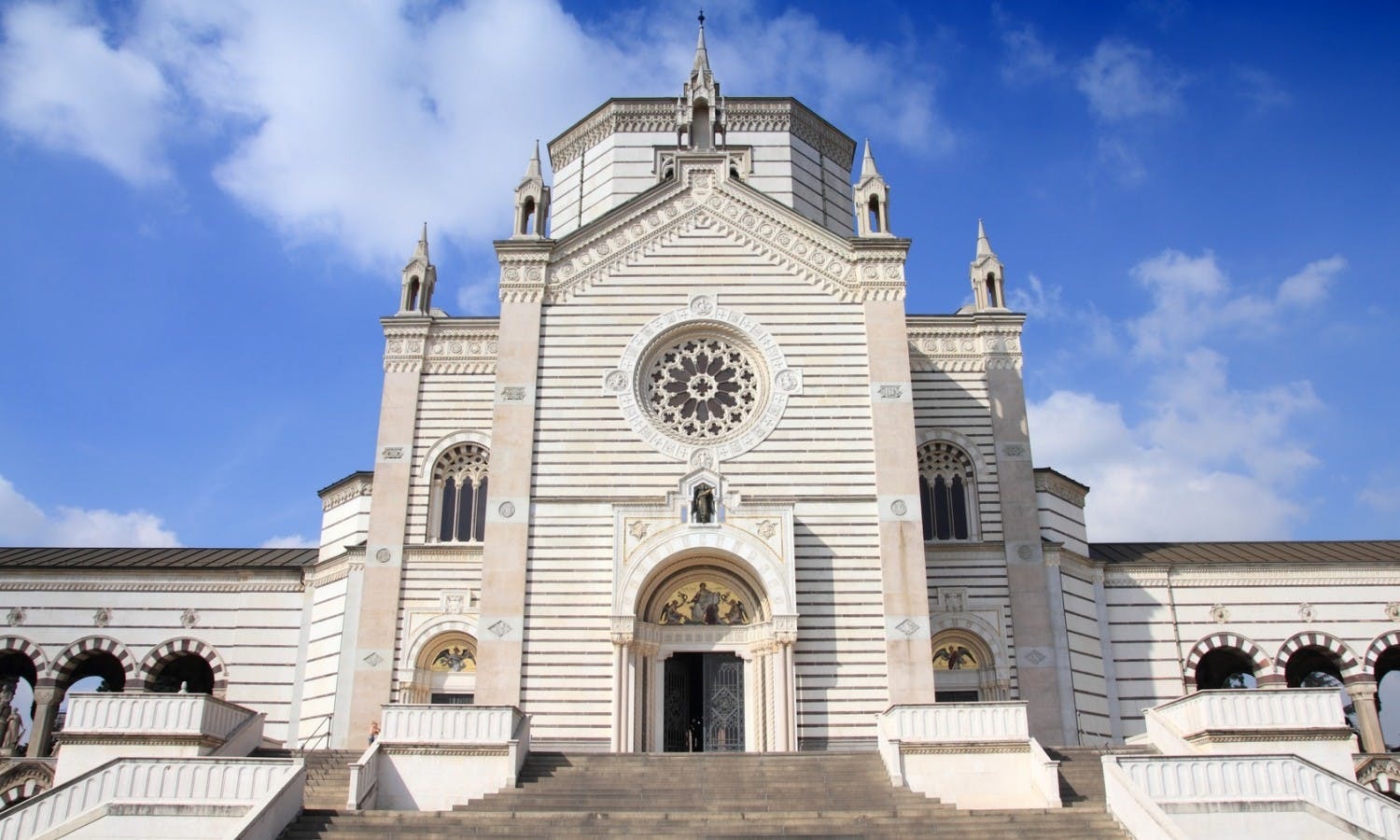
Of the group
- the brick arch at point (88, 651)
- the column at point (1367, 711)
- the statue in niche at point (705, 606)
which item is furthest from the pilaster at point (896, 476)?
the brick arch at point (88, 651)

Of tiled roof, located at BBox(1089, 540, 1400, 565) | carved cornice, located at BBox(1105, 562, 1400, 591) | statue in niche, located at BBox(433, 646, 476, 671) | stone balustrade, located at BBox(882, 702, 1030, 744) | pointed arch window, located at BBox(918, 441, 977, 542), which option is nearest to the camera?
stone balustrade, located at BBox(882, 702, 1030, 744)

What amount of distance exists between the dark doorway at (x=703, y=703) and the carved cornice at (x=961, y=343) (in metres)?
10.5

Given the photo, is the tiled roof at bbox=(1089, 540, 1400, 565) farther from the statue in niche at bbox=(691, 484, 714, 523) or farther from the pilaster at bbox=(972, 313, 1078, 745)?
the statue in niche at bbox=(691, 484, 714, 523)

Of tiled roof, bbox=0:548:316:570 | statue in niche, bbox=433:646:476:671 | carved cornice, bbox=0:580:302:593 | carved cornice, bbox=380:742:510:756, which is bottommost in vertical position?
carved cornice, bbox=380:742:510:756

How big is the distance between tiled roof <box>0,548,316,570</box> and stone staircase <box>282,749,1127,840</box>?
13.8 metres

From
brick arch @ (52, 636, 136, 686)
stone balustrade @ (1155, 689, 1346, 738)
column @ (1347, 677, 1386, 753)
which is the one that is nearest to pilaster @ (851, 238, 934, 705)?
stone balustrade @ (1155, 689, 1346, 738)

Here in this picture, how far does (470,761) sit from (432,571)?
9109mm

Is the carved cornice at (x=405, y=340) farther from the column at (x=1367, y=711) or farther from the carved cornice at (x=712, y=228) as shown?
the column at (x=1367, y=711)

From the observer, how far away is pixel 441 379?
102ft

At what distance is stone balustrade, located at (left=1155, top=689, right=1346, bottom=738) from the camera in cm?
2100

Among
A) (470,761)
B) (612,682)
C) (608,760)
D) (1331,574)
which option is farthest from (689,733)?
(1331,574)

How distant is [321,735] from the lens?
93.2ft

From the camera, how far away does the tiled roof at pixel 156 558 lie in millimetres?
31328

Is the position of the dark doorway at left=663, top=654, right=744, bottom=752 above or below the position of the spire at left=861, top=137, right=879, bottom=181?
below
